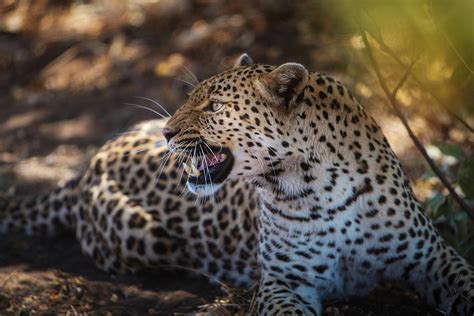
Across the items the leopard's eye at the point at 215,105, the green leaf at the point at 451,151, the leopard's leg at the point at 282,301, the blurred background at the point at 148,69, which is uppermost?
the blurred background at the point at 148,69

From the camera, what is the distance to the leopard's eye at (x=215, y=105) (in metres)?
5.49

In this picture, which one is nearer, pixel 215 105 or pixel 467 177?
pixel 215 105

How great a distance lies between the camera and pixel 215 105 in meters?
5.52

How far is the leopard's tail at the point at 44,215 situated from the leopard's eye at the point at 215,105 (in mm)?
2760

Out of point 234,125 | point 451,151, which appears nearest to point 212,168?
point 234,125

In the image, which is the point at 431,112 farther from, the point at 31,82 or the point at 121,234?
the point at 31,82

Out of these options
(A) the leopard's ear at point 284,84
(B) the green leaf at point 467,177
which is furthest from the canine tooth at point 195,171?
(B) the green leaf at point 467,177

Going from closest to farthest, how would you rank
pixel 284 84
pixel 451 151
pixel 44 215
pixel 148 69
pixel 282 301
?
pixel 284 84, pixel 282 301, pixel 451 151, pixel 44 215, pixel 148 69

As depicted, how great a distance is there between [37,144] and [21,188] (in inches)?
53.9

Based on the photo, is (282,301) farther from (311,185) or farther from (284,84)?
(284,84)

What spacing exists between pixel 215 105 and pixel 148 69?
6111 millimetres

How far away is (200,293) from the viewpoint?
265 inches

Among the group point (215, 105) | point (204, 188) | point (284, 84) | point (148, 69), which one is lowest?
point (204, 188)

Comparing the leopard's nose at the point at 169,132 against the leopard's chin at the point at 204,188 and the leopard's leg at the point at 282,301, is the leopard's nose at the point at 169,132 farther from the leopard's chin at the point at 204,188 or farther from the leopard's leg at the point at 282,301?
the leopard's leg at the point at 282,301
